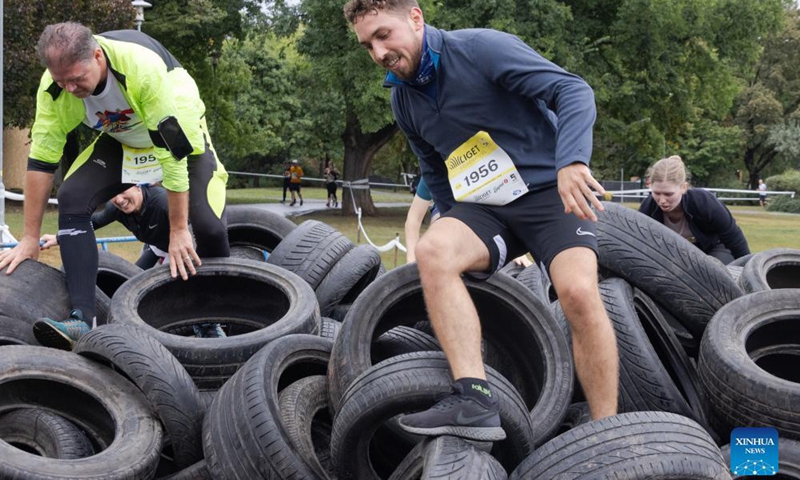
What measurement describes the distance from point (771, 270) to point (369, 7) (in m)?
3.93

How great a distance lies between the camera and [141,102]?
4.54 meters

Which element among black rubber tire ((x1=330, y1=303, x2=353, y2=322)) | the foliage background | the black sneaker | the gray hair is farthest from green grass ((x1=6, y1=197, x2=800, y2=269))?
the black sneaker

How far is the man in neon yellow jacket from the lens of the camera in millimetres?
4418

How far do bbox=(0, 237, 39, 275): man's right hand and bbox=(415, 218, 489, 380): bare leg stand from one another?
8.55 feet

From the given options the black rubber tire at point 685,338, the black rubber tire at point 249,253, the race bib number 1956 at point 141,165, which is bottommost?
the black rubber tire at point 249,253

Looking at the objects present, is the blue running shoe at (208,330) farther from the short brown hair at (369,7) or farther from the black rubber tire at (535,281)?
the short brown hair at (369,7)

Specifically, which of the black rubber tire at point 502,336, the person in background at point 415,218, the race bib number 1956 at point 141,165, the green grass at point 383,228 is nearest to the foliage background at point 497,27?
the green grass at point 383,228

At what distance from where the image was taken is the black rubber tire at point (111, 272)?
19.6 feet

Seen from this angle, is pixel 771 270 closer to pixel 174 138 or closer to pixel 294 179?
pixel 174 138

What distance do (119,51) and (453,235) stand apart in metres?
2.19

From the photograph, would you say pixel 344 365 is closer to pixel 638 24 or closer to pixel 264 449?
pixel 264 449

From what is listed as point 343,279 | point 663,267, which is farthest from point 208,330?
point 663,267

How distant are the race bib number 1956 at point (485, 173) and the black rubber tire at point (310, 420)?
1129mm

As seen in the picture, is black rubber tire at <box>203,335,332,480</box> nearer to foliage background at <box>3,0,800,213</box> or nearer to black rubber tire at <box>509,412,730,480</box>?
black rubber tire at <box>509,412,730,480</box>
